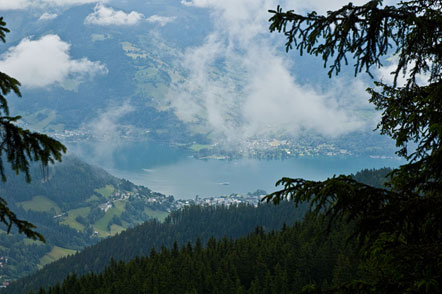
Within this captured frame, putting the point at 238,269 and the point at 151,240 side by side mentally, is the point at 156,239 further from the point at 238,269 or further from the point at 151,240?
the point at 238,269

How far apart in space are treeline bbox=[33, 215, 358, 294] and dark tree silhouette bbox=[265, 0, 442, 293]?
171 feet

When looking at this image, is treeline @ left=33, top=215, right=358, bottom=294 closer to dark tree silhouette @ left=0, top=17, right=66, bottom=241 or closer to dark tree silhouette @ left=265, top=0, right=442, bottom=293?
dark tree silhouette @ left=265, top=0, right=442, bottom=293

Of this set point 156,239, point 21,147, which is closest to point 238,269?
point 21,147

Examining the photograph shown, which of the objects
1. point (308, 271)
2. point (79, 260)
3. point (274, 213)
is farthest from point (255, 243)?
point (79, 260)

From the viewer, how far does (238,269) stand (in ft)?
245

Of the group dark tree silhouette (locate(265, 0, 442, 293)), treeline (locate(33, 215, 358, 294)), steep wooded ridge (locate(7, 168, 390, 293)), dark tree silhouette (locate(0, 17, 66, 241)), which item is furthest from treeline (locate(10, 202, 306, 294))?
dark tree silhouette (locate(0, 17, 66, 241))

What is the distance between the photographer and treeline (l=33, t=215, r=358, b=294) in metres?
64.7

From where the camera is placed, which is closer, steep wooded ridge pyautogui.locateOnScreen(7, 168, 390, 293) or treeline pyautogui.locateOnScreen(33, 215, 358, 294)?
treeline pyautogui.locateOnScreen(33, 215, 358, 294)

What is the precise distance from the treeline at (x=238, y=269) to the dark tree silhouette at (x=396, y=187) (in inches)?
2053

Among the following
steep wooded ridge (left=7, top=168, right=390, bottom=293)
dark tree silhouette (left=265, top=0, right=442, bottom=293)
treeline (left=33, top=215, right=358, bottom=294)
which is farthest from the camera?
steep wooded ridge (left=7, top=168, right=390, bottom=293)

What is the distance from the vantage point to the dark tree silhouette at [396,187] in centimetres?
646

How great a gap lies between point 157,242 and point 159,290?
402ft

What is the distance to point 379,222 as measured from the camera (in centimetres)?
681

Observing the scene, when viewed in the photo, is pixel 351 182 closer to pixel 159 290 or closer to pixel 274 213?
pixel 159 290
